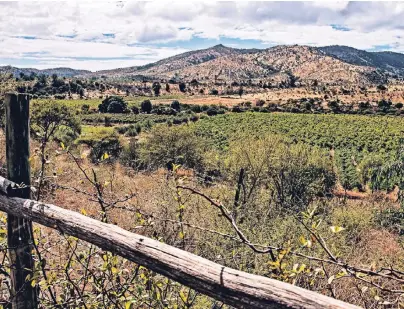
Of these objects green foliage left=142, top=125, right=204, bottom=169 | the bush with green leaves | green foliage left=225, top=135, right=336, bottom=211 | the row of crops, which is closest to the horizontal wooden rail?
green foliage left=225, top=135, right=336, bottom=211

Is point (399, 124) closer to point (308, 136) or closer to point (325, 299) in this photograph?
point (308, 136)

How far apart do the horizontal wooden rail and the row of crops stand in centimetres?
3187

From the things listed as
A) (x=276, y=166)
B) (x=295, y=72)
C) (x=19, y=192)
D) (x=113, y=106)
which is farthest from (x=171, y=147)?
(x=295, y=72)

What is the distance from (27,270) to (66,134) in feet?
98.0

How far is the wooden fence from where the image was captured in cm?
133

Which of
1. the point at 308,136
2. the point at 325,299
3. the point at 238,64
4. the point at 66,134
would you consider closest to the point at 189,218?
the point at 325,299

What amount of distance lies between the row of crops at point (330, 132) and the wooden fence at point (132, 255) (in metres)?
31.7

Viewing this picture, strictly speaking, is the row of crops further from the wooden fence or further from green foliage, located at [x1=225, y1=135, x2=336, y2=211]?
the wooden fence

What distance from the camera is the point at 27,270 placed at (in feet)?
7.80

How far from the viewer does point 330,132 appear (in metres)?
52.4

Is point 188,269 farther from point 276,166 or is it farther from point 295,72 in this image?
point 295,72

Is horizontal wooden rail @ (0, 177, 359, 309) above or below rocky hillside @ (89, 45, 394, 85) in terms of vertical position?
below

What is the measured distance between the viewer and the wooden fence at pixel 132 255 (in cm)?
133

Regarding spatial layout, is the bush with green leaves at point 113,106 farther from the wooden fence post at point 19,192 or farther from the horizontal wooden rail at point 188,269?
the horizontal wooden rail at point 188,269
